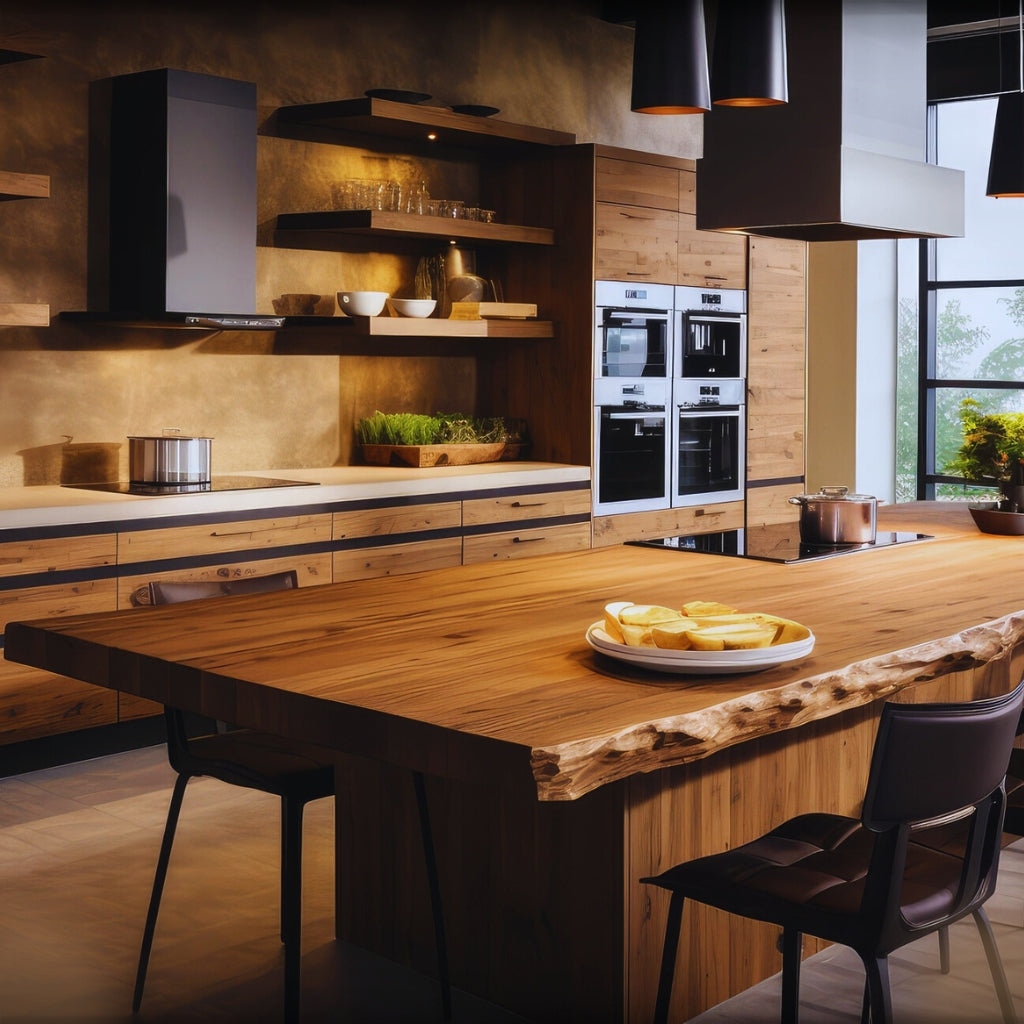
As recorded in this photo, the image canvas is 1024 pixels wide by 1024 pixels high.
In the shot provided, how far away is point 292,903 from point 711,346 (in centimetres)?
445

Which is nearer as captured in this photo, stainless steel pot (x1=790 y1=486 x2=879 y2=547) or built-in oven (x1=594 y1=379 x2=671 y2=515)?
stainless steel pot (x1=790 y1=486 x2=879 y2=547)

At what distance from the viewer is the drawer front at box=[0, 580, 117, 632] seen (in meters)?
3.97

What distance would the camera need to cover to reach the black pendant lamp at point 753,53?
2561 millimetres

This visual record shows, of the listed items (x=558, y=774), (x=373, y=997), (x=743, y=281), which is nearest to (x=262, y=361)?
(x=743, y=281)

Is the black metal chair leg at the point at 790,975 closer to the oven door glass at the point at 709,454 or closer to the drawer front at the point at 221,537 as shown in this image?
the drawer front at the point at 221,537

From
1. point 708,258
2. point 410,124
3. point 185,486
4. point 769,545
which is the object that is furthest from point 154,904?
point 708,258

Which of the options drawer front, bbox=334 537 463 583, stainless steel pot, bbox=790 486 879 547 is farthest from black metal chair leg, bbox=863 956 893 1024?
drawer front, bbox=334 537 463 583

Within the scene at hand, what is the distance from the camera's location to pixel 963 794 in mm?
1924

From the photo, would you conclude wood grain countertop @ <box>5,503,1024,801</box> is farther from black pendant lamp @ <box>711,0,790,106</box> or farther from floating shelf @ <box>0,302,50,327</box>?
floating shelf @ <box>0,302,50,327</box>

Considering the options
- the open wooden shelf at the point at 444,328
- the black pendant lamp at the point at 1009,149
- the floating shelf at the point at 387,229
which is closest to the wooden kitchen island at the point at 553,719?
the black pendant lamp at the point at 1009,149

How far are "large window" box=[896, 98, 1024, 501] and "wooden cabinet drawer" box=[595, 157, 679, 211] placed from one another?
2432 mm

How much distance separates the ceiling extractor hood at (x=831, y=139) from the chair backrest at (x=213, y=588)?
1.47 m

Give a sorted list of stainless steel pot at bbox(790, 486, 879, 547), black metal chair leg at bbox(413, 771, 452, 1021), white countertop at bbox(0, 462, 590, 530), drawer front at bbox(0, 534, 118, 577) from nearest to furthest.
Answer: black metal chair leg at bbox(413, 771, 452, 1021) → stainless steel pot at bbox(790, 486, 879, 547) → drawer front at bbox(0, 534, 118, 577) → white countertop at bbox(0, 462, 590, 530)

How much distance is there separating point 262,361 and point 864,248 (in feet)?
13.2
